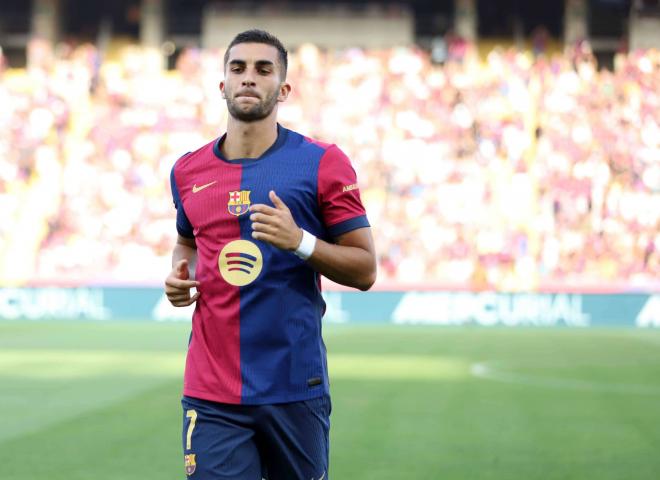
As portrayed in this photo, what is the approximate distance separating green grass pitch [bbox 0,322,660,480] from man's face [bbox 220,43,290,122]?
4.10m

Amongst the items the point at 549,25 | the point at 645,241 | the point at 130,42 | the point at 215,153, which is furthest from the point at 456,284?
the point at 215,153

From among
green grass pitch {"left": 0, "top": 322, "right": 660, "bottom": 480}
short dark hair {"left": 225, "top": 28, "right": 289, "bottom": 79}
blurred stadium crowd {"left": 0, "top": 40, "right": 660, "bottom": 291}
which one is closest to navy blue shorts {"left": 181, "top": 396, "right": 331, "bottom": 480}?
short dark hair {"left": 225, "top": 28, "right": 289, "bottom": 79}

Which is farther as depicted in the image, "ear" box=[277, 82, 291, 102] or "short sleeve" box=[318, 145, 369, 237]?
"ear" box=[277, 82, 291, 102]

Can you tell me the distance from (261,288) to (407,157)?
74.3 feet

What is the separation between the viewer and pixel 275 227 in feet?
12.3

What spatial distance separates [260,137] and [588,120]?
23213 millimetres

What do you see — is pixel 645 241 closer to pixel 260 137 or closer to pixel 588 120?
pixel 588 120

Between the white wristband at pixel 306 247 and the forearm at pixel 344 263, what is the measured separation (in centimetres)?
2

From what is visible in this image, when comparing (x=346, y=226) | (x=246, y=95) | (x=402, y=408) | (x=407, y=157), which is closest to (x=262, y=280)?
(x=346, y=226)

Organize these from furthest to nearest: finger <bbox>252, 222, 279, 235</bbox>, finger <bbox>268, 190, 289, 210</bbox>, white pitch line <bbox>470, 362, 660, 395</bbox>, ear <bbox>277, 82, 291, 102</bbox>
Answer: white pitch line <bbox>470, 362, 660, 395</bbox> < ear <bbox>277, 82, 291, 102</bbox> < finger <bbox>268, 190, 289, 210</bbox> < finger <bbox>252, 222, 279, 235</bbox>

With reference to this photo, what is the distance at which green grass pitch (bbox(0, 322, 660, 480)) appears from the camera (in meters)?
8.14

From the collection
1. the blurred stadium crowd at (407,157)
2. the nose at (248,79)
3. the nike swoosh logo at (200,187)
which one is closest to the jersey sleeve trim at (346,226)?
the nike swoosh logo at (200,187)

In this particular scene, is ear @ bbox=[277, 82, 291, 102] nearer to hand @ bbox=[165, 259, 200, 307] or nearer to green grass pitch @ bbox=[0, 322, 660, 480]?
hand @ bbox=[165, 259, 200, 307]

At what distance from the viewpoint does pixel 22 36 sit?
3206 cm
